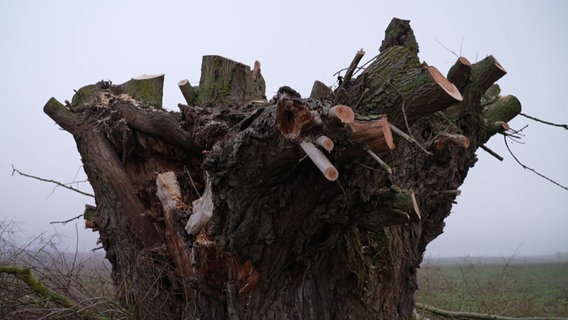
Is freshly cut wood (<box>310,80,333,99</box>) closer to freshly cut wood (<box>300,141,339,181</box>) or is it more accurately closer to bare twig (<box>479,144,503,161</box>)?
bare twig (<box>479,144,503,161</box>)

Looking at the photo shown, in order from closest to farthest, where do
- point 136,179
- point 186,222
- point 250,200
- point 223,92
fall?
point 250,200
point 186,222
point 136,179
point 223,92

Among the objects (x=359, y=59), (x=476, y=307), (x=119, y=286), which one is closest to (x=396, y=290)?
(x=359, y=59)

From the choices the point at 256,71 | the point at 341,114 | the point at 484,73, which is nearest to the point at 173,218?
the point at 341,114

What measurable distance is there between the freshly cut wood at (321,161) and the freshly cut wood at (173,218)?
171 cm

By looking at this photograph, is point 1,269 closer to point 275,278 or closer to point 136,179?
point 136,179

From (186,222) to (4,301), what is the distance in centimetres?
189

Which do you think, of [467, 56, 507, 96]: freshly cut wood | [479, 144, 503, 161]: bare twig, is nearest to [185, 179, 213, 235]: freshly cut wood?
[467, 56, 507, 96]: freshly cut wood

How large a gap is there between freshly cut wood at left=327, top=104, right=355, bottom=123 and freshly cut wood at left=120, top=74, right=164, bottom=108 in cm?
277

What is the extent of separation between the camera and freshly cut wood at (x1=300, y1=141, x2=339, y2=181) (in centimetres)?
206

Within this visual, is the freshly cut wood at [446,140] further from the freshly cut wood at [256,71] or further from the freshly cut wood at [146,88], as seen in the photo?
the freshly cut wood at [146,88]

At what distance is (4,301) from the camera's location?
388cm

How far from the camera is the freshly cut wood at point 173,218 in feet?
11.6

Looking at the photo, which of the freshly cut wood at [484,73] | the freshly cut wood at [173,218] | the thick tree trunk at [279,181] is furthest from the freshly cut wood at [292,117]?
the freshly cut wood at [484,73]

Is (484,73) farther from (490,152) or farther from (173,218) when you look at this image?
(173,218)
